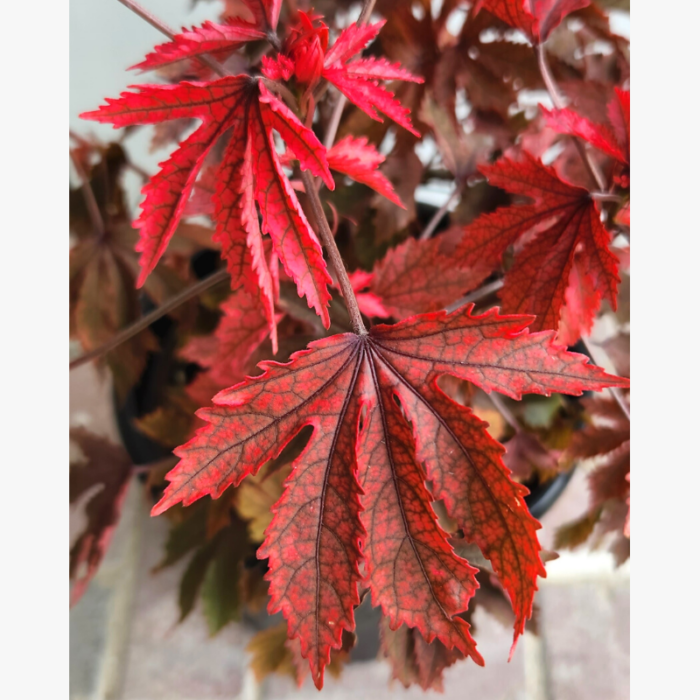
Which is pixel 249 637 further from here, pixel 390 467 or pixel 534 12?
pixel 534 12

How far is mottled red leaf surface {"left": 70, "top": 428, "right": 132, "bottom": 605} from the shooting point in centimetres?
47

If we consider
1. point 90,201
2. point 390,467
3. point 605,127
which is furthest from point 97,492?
point 605,127

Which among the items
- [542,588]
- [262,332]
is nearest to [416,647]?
[262,332]

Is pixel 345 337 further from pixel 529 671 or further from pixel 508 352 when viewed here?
pixel 529 671

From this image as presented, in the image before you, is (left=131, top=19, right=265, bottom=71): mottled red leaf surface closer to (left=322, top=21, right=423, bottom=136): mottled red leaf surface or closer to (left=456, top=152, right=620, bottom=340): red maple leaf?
(left=322, top=21, right=423, bottom=136): mottled red leaf surface

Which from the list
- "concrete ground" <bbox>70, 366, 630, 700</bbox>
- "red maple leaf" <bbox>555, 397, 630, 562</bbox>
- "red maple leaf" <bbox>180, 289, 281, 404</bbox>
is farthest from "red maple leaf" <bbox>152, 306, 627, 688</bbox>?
"concrete ground" <bbox>70, 366, 630, 700</bbox>

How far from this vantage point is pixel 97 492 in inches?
19.5

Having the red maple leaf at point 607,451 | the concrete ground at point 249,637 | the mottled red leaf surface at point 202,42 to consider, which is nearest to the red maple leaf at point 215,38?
the mottled red leaf surface at point 202,42

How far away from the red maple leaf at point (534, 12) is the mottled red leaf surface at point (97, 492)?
430 mm

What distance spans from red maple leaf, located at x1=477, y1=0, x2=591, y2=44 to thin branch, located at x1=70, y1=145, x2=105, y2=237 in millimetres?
302

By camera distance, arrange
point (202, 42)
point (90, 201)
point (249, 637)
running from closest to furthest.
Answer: point (202, 42) < point (90, 201) < point (249, 637)

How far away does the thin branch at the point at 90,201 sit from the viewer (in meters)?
0.44

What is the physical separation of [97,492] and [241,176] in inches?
14.3

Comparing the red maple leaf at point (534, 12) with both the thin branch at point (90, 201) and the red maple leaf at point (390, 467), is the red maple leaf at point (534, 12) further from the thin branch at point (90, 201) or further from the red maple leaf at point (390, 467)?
the thin branch at point (90, 201)
